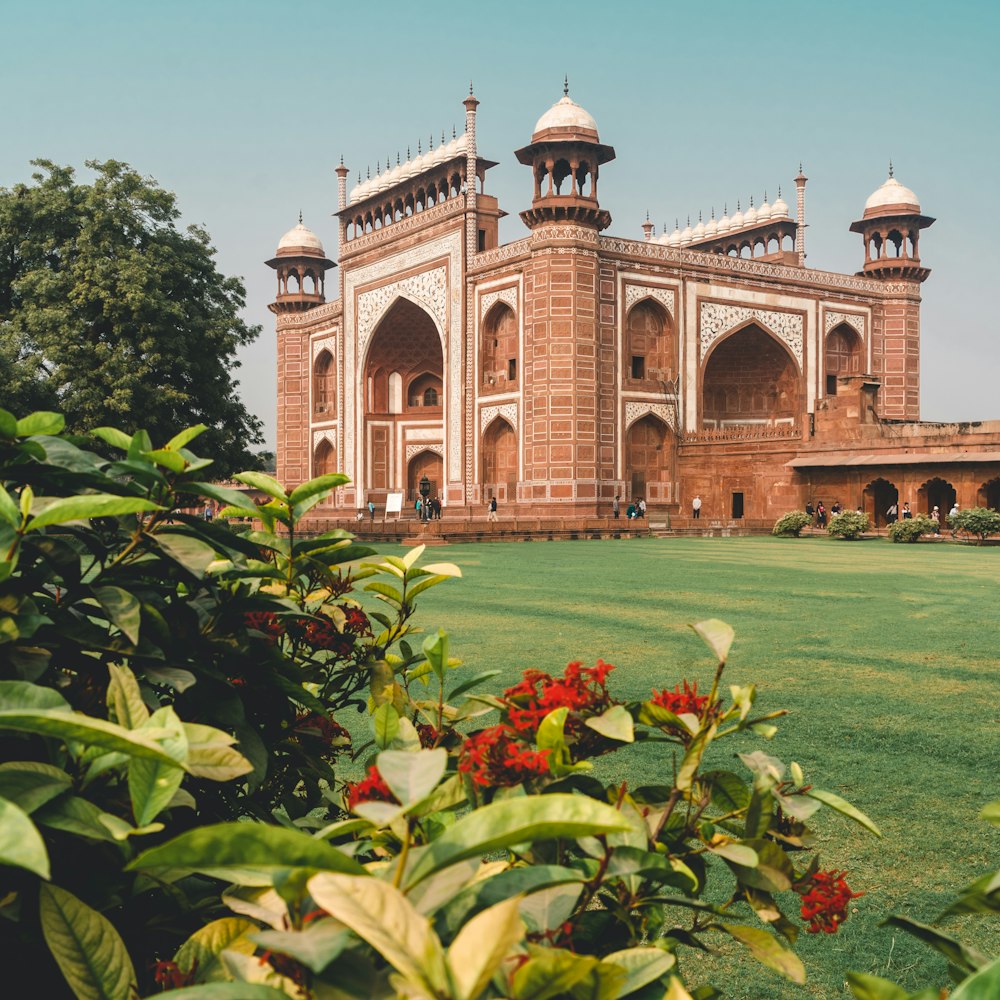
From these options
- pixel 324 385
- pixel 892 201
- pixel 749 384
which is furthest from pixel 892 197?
pixel 324 385

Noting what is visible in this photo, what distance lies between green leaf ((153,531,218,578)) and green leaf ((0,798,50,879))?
0.40 meters

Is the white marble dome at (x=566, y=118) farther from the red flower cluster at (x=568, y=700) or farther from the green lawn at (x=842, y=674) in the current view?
the red flower cluster at (x=568, y=700)

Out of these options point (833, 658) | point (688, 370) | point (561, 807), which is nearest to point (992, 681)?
point (833, 658)

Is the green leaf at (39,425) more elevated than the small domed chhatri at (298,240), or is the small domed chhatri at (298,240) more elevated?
the small domed chhatri at (298,240)

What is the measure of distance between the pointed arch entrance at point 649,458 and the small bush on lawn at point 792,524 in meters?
3.97

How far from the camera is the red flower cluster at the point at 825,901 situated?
30.5 inches

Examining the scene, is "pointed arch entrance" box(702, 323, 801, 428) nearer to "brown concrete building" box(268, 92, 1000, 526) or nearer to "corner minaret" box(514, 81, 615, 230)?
"brown concrete building" box(268, 92, 1000, 526)

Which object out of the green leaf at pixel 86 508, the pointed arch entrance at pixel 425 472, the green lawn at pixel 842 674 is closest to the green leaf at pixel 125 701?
the green leaf at pixel 86 508

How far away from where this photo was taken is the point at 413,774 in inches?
23.7

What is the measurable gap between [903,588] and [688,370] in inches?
625

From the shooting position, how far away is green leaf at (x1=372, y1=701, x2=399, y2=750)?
0.95 metres

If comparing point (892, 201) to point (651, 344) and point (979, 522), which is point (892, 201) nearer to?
point (651, 344)

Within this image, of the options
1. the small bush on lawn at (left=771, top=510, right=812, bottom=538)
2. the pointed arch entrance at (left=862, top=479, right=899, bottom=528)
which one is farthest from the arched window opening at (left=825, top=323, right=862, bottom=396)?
the small bush on lawn at (left=771, top=510, right=812, bottom=538)

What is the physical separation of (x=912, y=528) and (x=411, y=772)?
16678 millimetres
